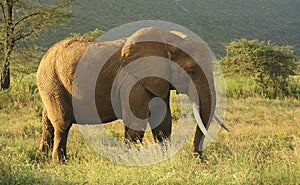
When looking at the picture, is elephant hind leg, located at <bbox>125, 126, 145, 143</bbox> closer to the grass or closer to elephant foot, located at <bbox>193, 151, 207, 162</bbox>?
the grass

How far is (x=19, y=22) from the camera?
548 inches

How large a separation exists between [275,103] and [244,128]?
5.16 metres

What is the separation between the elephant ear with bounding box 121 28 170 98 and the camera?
20.0ft

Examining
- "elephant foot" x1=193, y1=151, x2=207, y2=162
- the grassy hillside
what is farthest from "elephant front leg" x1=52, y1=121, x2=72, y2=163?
the grassy hillside

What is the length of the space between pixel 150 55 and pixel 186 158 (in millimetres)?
1474

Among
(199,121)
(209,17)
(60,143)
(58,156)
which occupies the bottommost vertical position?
(209,17)

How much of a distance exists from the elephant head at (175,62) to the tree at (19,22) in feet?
25.0

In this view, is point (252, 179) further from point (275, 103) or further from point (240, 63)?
point (240, 63)

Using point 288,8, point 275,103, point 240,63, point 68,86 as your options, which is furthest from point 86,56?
point 288,8

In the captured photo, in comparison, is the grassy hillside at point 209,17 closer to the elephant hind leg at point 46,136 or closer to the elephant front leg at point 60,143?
the elephant hind leg at point 46,136

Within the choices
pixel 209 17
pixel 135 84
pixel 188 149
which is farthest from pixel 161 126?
pixel 209 17

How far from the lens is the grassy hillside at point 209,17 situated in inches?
1916

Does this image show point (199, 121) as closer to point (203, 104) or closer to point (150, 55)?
point (203, 104)

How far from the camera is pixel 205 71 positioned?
595 cm
